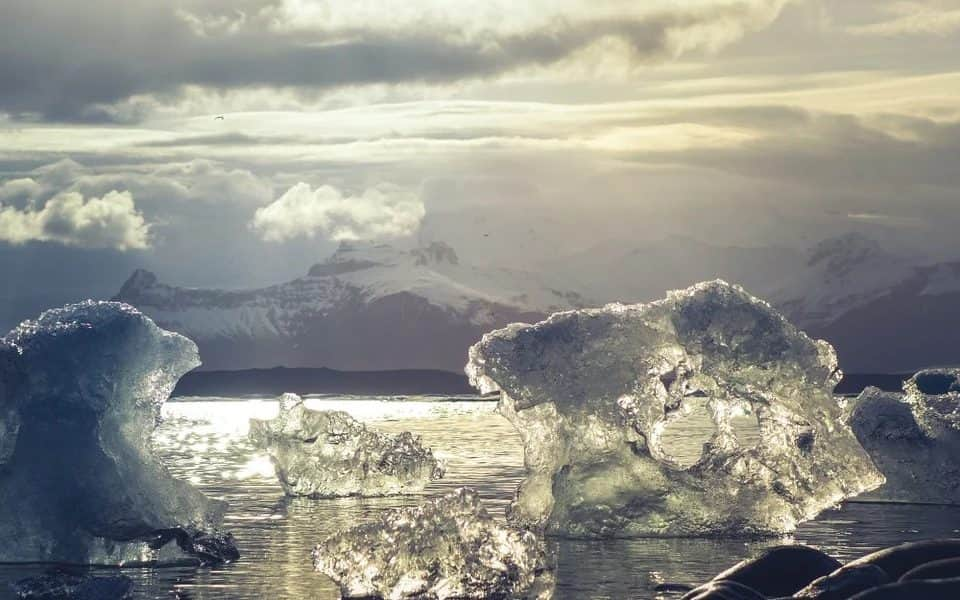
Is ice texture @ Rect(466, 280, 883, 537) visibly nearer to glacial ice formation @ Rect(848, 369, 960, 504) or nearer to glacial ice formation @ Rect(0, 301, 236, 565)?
glacial ice formation @ Rect(848, 369, 960, 504)

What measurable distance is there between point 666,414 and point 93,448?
13.7m

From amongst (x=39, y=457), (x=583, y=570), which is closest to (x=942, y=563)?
(x=583, y=570)

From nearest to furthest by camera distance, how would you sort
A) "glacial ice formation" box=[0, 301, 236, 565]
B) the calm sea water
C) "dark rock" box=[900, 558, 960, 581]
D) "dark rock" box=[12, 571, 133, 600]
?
"dark rock" box=[900, 558, 960, 581], "dark rock" box=[12, 571, 133, 600], the calm sea water, "glacial ice formation" box=[0, 301, 236, 565]

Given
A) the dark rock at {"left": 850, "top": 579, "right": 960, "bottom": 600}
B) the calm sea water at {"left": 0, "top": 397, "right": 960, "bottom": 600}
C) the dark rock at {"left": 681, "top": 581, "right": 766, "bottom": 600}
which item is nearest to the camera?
the dark rock at {"left": 850, "top": 579, "right": 960, "bottom": 600}

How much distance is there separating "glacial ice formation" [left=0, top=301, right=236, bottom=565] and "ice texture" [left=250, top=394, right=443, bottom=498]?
1070 centimetres

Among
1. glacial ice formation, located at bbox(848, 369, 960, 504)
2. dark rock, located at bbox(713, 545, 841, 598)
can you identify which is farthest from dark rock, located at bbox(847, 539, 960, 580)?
glacial ice formation, located at bbox(848, 369, 960, 504)

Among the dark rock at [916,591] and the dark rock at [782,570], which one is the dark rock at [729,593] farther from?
the dark rock at [916,591]

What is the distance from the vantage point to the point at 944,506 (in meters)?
43.1

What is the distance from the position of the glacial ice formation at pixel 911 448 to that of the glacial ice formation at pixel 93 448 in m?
19.3

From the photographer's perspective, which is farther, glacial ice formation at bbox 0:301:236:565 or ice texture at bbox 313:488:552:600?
glacial ice formation at bbox 0:301:236:565

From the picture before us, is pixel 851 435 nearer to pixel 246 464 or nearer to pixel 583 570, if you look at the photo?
pixel 583 570

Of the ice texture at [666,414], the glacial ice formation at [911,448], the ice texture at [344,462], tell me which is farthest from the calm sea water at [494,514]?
the glacial ice formation at [911,448]

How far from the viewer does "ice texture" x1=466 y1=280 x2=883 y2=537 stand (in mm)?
37062

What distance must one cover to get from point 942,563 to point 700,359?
15.4 meters
